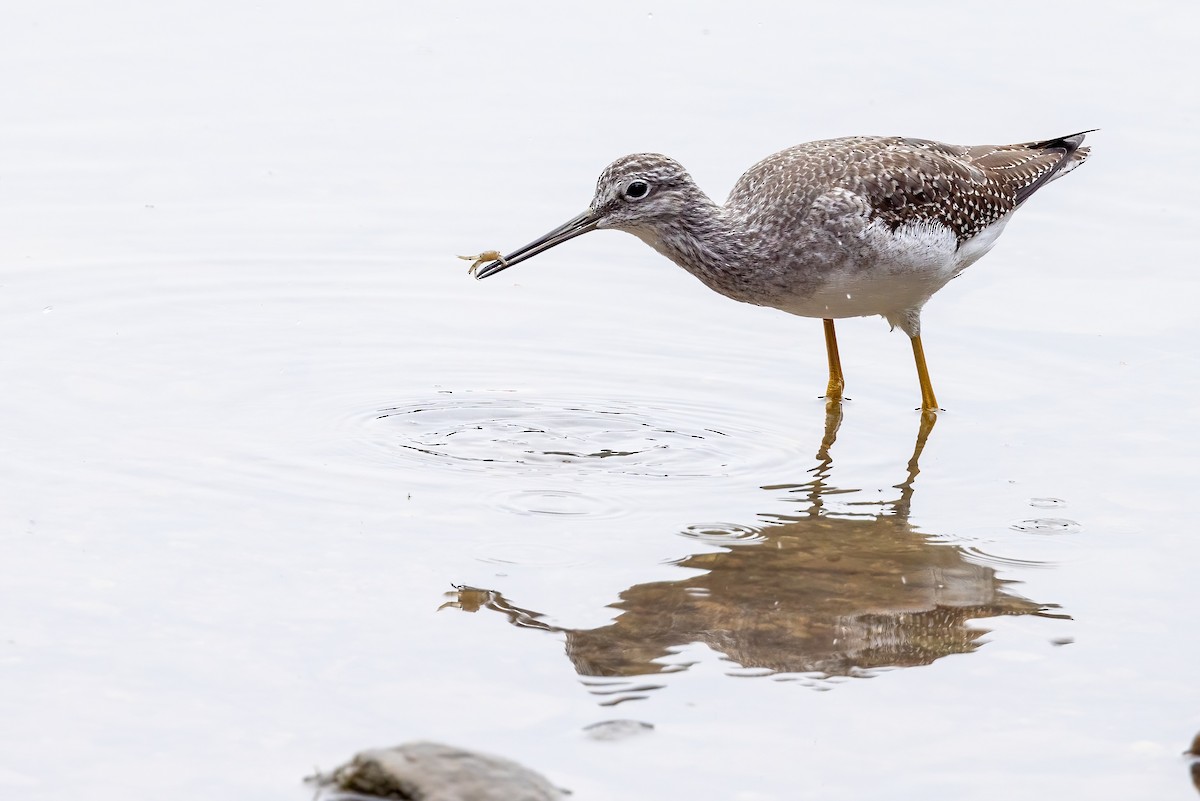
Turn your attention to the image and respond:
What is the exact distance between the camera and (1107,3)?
645 inches

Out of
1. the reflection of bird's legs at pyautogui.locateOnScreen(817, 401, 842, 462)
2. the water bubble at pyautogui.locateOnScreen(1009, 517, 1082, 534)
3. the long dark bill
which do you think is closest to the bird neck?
the long dark bill

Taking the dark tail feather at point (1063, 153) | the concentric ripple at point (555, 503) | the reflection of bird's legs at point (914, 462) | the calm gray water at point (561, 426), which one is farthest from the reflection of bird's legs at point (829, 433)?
the dark tail feather at point (1063, 153)

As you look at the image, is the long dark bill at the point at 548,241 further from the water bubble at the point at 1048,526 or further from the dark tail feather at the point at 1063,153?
the dark tail feather at the point at 1063,153

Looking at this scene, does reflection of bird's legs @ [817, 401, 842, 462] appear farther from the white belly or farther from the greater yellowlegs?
the white belly

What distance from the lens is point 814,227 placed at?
9344mm

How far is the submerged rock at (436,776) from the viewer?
5184 mm

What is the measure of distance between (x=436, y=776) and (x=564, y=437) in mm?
3989

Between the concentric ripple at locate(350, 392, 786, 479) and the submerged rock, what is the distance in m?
2.92

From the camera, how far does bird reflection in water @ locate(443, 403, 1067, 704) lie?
6.66 m

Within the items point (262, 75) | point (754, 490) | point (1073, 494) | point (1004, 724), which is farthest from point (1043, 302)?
point (262, 75)

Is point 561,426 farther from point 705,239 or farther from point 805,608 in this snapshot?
point 805,608

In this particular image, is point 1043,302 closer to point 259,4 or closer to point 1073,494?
point 1073,494

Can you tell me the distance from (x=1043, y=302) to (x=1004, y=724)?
574 cm

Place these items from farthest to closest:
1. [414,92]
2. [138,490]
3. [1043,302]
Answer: [414,92] < [1043,302] < [138,490]
